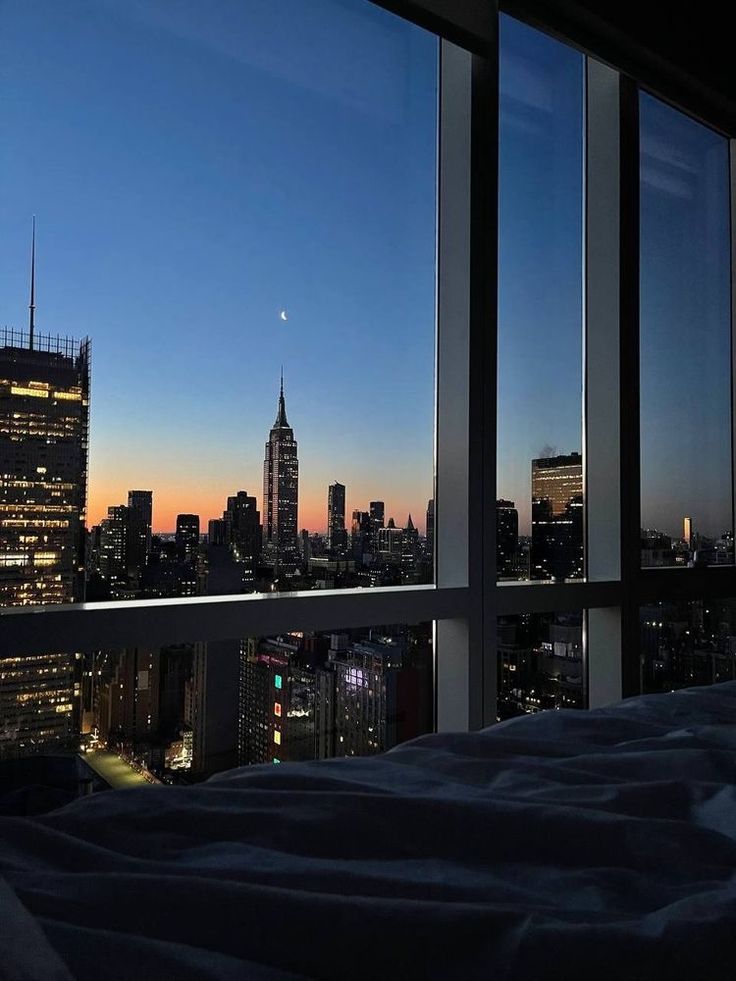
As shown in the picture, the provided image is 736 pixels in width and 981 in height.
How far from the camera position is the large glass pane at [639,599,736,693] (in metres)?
3.01

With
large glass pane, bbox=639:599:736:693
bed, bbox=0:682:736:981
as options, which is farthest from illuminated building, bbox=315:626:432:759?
bed, bbox=0:682:736:981

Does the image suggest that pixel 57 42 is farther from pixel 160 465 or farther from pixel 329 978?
pixel 329 978

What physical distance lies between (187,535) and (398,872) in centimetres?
150

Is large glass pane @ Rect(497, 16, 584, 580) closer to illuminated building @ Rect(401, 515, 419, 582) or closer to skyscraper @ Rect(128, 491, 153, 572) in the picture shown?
illuminated building @ Rect(401, 515, 419, 582)

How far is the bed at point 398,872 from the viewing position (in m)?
0.54

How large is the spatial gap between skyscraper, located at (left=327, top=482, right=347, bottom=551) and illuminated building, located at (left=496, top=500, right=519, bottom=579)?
0.52m

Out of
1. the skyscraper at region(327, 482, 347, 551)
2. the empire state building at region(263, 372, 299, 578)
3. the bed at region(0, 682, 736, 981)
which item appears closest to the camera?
the bed at region(0, 682, 736, 981)

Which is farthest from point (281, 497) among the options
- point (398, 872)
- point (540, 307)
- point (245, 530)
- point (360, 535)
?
point (398, 872)

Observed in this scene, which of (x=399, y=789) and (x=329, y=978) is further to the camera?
(x=399, y=789)

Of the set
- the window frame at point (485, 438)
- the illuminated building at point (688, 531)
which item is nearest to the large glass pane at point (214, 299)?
the window frame at point (485, 438)

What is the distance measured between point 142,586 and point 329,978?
1.52 m

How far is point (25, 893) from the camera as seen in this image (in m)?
0.62

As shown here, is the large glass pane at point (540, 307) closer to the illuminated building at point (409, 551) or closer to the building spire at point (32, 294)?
the illuminated building at point (409, 551)

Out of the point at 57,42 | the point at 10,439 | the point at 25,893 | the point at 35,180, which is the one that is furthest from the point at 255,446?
the point at 25,893
